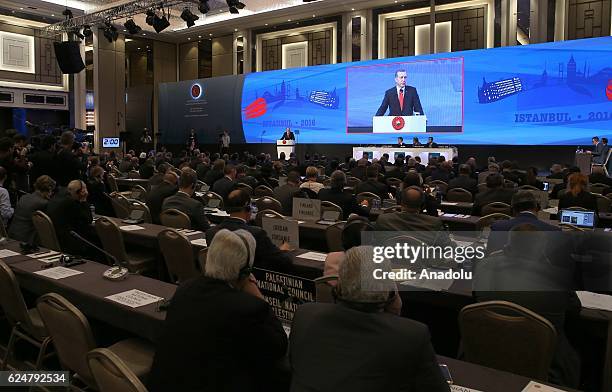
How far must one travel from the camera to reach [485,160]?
49.7ft

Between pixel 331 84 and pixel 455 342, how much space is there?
14.1m

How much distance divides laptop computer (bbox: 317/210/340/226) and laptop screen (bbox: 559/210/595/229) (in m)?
2.19

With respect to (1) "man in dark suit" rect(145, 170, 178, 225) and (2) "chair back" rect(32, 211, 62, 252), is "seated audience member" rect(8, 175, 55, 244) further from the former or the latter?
(1) "man in dark suit" rect(145, 170, 178, 225)

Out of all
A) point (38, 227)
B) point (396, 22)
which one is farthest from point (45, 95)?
point (38, 227)

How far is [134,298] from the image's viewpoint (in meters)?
2.90

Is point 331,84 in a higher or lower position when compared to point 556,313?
Result: higher

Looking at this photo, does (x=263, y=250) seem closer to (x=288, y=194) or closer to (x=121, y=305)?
(x=121, y=305)

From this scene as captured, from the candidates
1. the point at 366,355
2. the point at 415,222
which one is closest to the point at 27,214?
the point at 415,222

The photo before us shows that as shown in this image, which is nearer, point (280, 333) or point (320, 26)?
point (280, 333)

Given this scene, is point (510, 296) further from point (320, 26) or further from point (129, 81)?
point (129, 81)

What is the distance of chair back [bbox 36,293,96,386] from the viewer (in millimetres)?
2305

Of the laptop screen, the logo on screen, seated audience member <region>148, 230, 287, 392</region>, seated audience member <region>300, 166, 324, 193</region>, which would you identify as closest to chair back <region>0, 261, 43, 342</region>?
seated audience member <region>148, 230, 287, 392</region>

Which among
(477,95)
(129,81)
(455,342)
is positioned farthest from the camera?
(129,81)

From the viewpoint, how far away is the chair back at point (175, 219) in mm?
5098
